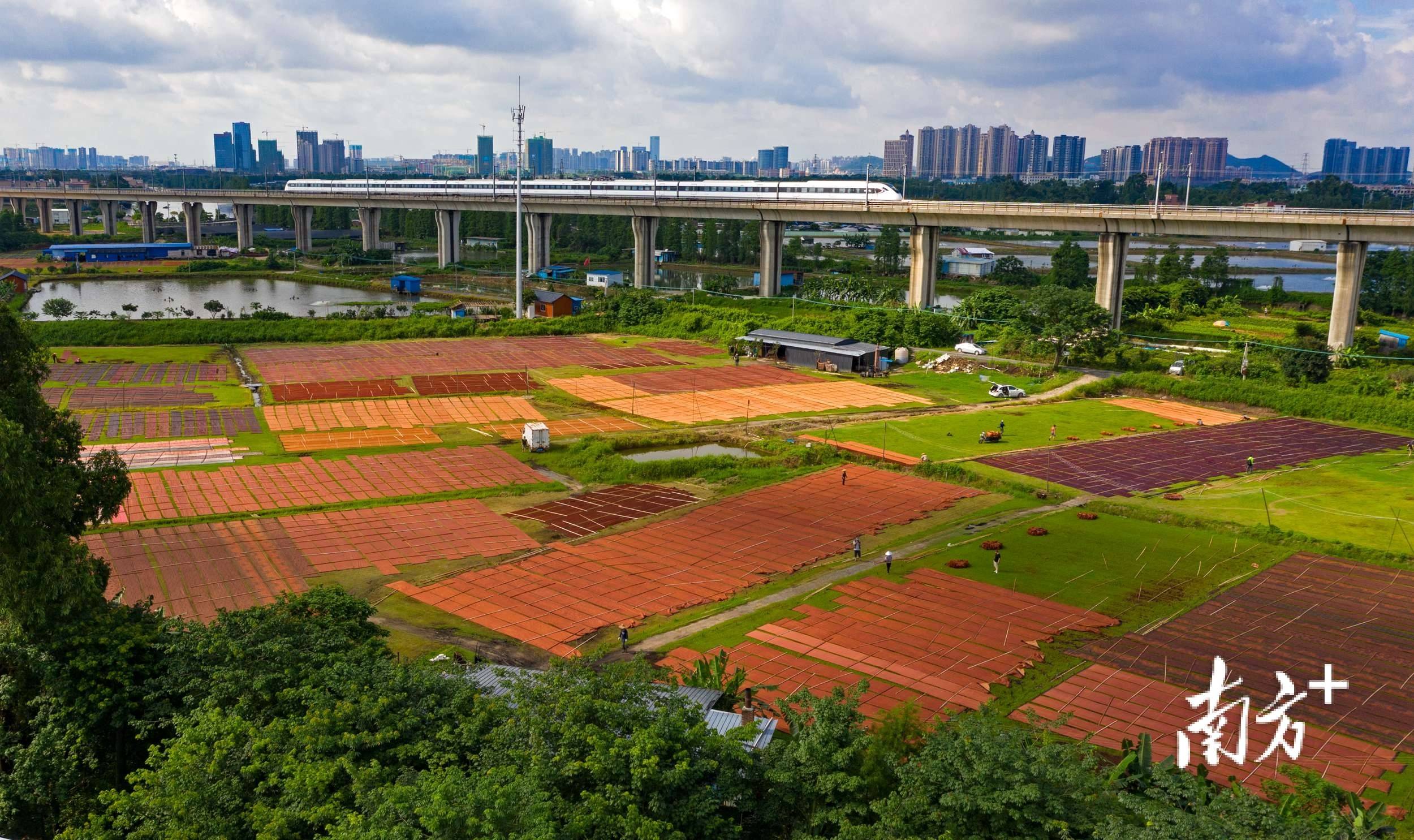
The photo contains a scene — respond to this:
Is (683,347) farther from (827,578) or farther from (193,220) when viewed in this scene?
(193,220)

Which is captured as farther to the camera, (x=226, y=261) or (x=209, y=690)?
(x=226, y=261)

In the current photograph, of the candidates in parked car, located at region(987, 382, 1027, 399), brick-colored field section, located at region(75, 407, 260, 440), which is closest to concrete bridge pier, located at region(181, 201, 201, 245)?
brick-colored field section, located at region(75, 407, 260, 440)

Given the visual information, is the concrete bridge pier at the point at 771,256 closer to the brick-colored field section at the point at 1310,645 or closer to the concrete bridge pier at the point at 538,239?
the concrete bridge pier at the point at 538,239

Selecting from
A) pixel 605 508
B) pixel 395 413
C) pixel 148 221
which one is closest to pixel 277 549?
pixel 605 508

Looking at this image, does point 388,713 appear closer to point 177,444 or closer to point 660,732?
point 660,732

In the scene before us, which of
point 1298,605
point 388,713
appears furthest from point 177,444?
point 1298,605
